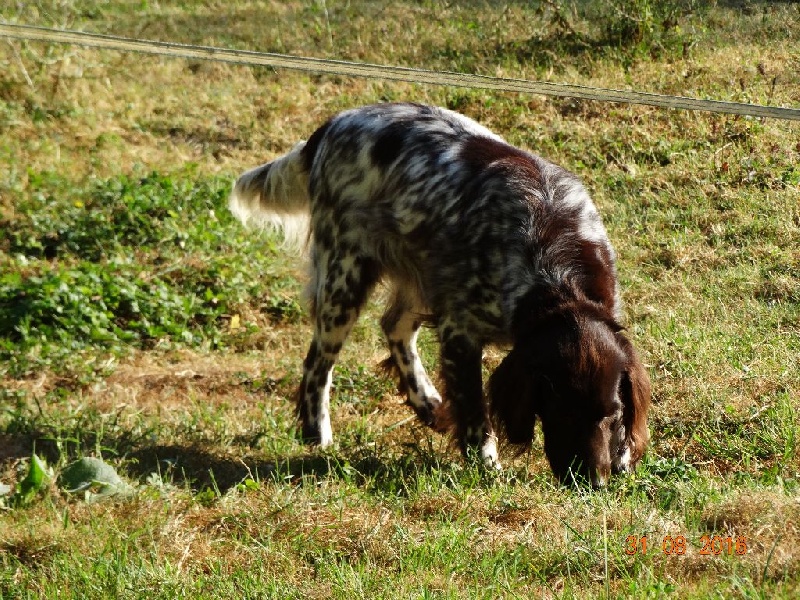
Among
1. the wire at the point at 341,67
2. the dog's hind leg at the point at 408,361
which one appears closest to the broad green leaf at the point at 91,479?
the wire at the point at 341,67

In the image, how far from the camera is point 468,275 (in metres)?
5.09

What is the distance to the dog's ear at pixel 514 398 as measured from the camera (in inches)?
181

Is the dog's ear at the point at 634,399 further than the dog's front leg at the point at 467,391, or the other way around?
the dog's front leg at the point at 467,391

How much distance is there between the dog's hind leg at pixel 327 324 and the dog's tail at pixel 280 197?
1.84ft

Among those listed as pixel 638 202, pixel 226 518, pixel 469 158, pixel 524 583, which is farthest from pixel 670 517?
pixel 638 202

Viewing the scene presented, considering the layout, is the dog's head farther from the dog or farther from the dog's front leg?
the dog's front leg

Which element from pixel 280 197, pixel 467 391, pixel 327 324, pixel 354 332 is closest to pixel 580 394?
pixel 467 391

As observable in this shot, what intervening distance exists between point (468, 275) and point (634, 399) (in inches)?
39.2

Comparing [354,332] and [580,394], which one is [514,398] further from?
[354,332]

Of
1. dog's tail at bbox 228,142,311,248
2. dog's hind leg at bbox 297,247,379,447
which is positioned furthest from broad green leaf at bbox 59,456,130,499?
dog's tail at bbox 228,142,311,248

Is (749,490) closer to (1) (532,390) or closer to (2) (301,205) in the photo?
(1) (532,390)

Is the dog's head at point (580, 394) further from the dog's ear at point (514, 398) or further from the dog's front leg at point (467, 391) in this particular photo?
the dog's front leg at point (467, 391)
